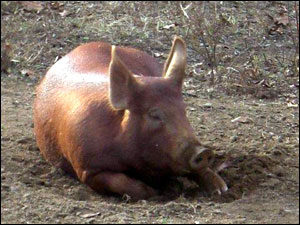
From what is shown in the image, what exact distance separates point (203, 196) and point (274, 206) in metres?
0.59

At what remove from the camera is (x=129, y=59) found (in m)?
7.09

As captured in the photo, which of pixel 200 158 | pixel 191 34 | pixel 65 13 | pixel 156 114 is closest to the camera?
pixel 200 158

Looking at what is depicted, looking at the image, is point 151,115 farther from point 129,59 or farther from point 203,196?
point 129,59

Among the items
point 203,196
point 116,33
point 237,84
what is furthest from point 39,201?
point 116,33

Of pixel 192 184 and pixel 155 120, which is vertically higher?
pixel 155 120

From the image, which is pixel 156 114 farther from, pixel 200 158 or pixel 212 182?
pixel 212 182

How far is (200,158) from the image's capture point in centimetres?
563

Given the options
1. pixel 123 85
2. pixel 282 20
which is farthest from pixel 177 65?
pixel 282 20

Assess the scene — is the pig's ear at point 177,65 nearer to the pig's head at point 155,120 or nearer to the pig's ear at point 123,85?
the pig's head at point 155,120

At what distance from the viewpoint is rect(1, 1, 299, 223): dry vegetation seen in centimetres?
547

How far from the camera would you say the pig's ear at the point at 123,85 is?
5.82 metres

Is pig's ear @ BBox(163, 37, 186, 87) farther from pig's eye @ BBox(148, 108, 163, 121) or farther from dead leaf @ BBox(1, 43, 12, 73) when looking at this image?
dead leaf @ BBox(1, 43, 12, 73)

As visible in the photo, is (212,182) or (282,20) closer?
(212,182)

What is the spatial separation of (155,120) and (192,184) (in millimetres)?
702
